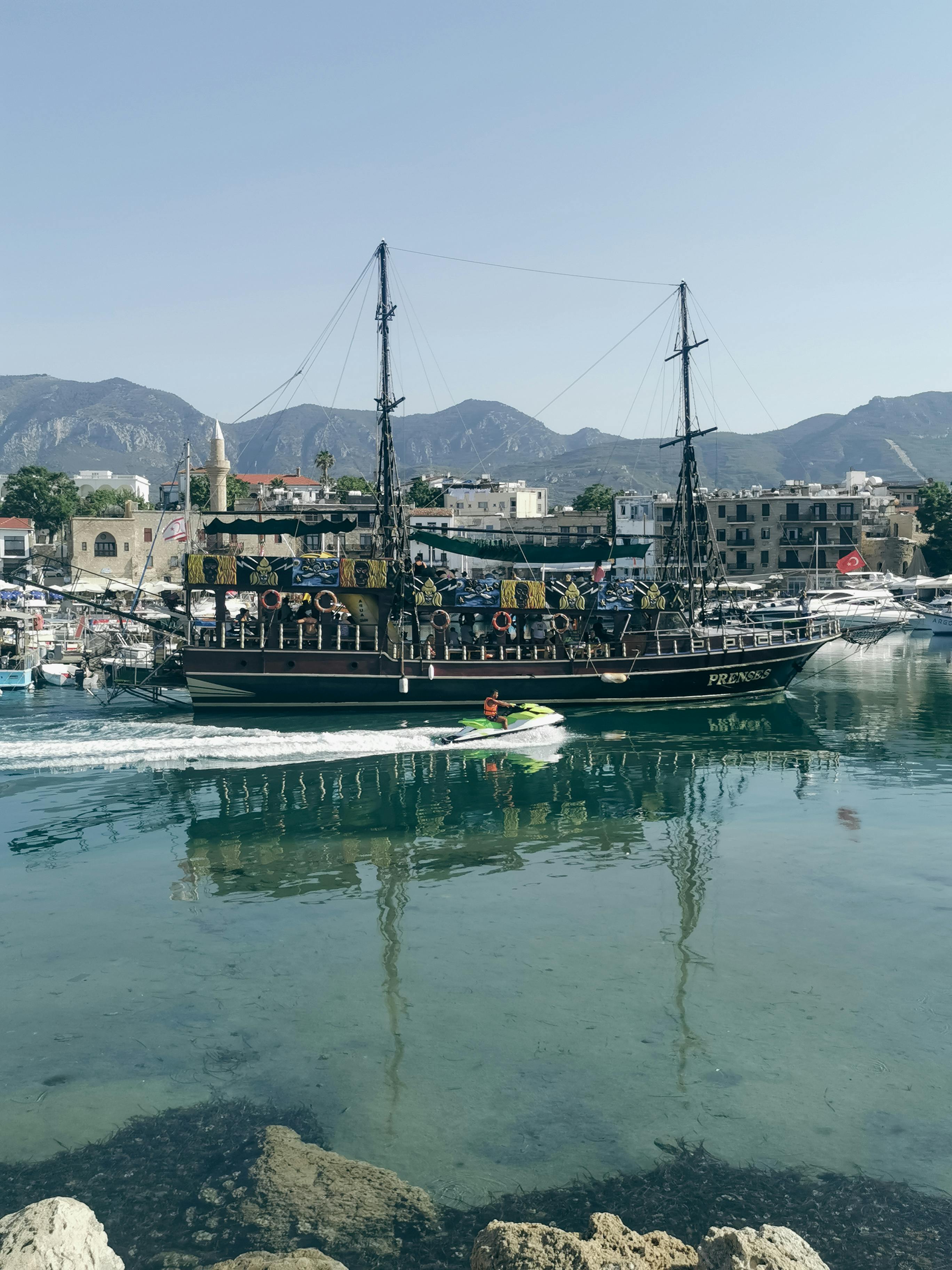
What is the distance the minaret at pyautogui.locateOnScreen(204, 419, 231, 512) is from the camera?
81.2m

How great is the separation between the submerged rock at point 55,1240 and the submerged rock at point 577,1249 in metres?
3.48

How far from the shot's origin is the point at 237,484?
4766 inches

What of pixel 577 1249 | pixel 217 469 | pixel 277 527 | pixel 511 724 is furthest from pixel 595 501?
pixel 577 1249

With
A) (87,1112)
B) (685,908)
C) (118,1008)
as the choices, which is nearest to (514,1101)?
(87,1112)

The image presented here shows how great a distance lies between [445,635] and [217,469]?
44.7m

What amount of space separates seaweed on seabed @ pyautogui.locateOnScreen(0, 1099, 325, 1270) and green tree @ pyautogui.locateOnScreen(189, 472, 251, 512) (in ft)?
300

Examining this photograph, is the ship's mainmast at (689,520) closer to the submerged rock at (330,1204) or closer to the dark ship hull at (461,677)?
the dark ship hull at (461,677)

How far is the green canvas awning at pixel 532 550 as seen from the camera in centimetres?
4928

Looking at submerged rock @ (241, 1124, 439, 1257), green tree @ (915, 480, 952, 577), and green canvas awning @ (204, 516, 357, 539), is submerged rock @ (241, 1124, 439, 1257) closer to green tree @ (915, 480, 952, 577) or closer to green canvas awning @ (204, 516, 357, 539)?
green canvas awning @ (204, 516, 357, 539)

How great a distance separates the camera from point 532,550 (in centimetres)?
5009

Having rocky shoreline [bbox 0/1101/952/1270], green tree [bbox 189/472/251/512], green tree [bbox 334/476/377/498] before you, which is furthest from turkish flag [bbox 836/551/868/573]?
green tree [bbox 334/476/377/498]

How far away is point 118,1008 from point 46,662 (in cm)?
4949

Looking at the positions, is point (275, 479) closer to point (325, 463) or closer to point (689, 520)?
point (325, 463)

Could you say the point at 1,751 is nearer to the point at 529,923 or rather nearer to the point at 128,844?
the point at 128,844
